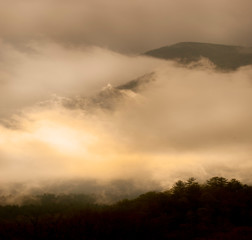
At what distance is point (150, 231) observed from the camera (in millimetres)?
15523

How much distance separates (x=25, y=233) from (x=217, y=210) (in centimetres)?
1486

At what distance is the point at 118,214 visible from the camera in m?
17.2

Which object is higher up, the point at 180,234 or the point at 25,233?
the point at 25,233

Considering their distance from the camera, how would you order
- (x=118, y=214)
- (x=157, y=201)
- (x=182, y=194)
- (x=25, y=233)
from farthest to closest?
(x=182, y=194) < (x=157, y=201) < (x=118, y=214) < (x=25, y=233)

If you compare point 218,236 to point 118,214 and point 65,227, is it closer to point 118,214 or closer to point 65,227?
point 118,214

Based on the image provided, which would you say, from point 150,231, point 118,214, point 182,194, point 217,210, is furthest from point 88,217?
point 182,194

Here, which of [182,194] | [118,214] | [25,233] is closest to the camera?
[25,233]

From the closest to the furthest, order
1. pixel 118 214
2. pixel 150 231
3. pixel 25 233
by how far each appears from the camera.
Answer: pixel 25 233 < pixel 150 231 < pixel 118 214

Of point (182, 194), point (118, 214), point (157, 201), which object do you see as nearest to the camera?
point (118, 214)

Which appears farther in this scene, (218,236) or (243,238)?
(218,236)

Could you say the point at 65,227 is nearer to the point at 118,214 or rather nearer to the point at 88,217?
the point at 88,217

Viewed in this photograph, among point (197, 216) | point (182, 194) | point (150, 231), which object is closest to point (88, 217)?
point (150, 231)

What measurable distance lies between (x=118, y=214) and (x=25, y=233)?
496 centimetres

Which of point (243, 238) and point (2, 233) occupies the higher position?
point (2, 233)
